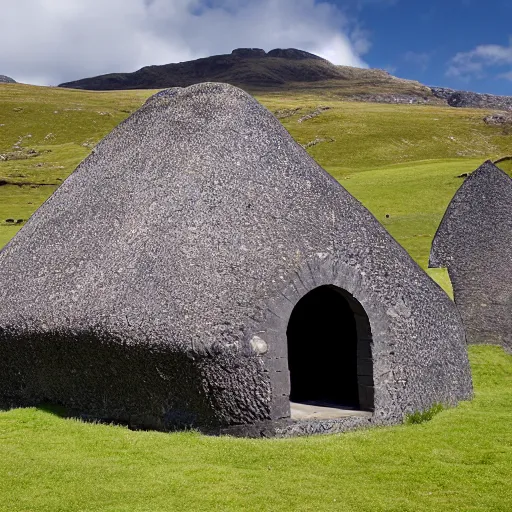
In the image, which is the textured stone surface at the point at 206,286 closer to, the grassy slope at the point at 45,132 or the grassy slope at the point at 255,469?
the grassy slope at the point at 255,469

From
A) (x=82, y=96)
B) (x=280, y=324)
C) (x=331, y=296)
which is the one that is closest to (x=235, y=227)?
(x=280, y=324)

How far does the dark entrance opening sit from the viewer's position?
16.0 meters

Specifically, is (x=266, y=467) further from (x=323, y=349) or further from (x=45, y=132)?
(x=45, y=132)

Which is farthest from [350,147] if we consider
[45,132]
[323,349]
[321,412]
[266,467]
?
[266,467]

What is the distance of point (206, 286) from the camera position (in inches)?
468

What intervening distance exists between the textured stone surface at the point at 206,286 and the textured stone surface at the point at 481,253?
7.03 metres

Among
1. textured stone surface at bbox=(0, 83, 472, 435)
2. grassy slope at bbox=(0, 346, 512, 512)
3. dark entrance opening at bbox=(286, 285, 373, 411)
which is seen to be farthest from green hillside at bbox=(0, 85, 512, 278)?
grassy slope at bbox=(0, 346, 512, 512)

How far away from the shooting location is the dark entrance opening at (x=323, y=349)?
16016 millimetres

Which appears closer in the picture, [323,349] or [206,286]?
[206,286]

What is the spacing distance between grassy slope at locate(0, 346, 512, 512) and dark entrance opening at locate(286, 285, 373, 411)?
3.67m

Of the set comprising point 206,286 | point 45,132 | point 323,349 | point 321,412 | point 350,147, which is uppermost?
point 45,132

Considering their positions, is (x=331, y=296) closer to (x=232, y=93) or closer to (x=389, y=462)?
(x=232, y=93)

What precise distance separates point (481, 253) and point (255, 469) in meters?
13.9

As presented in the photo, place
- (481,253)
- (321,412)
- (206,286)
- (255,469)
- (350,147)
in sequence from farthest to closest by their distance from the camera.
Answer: (350,147) → (481,253) → (321,412) → (206,286) → (255,469)
